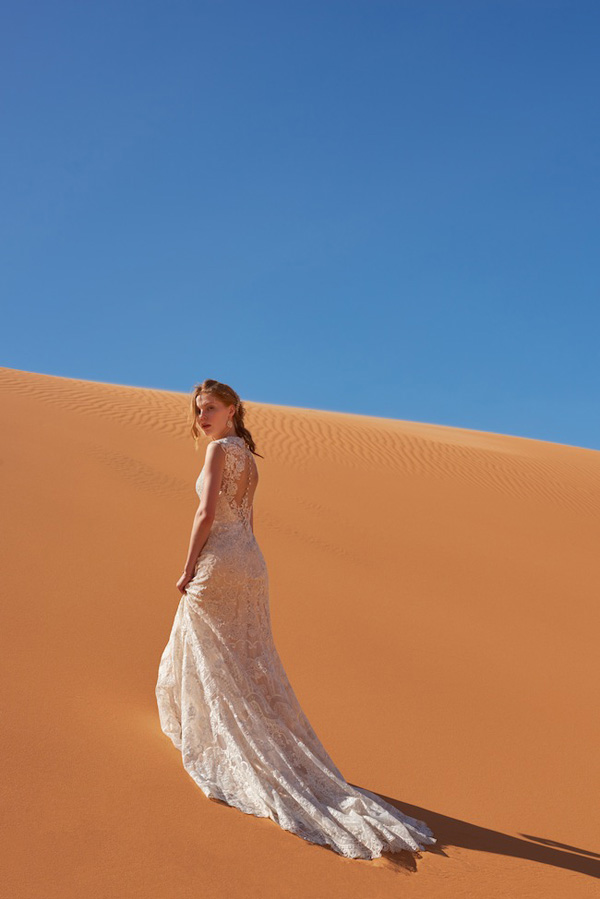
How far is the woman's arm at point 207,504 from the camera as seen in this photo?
4.39 m

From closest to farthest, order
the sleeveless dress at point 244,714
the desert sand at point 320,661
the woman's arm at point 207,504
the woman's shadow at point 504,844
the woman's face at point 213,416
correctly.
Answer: the desert sand at point 320,661 < the sleeveless dress at point 244,714 < the woman's shadow at point 504,844 < the woman's arm at point 207,504 < the woman's face at point 213,416

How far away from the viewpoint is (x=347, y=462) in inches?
590

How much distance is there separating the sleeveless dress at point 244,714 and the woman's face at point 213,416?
0.30 feet

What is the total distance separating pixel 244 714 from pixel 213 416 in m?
1.68

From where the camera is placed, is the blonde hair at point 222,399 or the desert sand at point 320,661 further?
the blonde hair at point 222,399

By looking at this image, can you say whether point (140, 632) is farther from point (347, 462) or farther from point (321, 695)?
point (347, 462)

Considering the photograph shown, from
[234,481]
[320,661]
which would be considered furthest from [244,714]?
[320,661]

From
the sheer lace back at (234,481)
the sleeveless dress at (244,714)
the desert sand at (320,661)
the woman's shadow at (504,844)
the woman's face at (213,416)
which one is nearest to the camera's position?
the desert sand at (320,661)

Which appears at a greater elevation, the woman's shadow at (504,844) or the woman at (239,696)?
the woman at (239,696)

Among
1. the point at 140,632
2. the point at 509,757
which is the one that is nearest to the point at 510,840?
the point at 509,757

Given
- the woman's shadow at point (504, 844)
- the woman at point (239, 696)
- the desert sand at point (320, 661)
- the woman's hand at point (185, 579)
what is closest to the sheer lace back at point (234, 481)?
the woman at point (239, 696)

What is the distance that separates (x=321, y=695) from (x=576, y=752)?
197 cm

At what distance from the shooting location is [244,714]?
4.20m

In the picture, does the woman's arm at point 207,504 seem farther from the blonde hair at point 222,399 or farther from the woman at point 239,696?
the blonde hair at point 222,399
